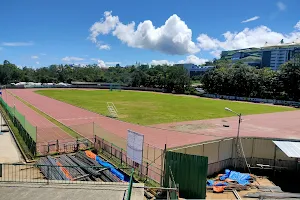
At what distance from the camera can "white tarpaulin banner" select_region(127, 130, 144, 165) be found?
656 inches

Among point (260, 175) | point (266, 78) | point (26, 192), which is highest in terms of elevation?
point (266, 78)

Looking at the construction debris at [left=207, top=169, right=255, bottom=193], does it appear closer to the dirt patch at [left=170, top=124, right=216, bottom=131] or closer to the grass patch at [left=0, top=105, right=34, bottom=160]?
the grass patch at [left=0, top=105, right=34, bottom=160]

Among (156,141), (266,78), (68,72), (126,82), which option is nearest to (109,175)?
(156,141)

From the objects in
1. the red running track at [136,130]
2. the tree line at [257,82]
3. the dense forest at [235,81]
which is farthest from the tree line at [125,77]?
the red running track at [136,130]

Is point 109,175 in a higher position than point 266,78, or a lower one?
lower

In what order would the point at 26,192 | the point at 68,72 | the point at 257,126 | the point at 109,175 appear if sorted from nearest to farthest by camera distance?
the point at 26,192 → the point at 109,175 → the point at 257,126 → the point at 68,72

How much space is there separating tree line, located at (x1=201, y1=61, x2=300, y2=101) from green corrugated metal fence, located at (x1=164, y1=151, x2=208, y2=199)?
70.9m

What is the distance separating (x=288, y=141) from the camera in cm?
2058

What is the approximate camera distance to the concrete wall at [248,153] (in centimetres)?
1920

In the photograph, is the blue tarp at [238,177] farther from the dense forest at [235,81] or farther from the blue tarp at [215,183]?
the dense forest at [235,81]

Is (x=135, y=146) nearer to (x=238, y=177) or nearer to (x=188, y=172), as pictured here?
(x=188, y=172)

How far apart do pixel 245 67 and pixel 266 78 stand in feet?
25.6

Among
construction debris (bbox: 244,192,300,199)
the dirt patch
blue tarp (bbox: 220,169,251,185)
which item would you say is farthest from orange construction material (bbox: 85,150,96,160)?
the dirt patch

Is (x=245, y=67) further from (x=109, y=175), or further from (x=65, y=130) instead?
(x=109, y=175)
